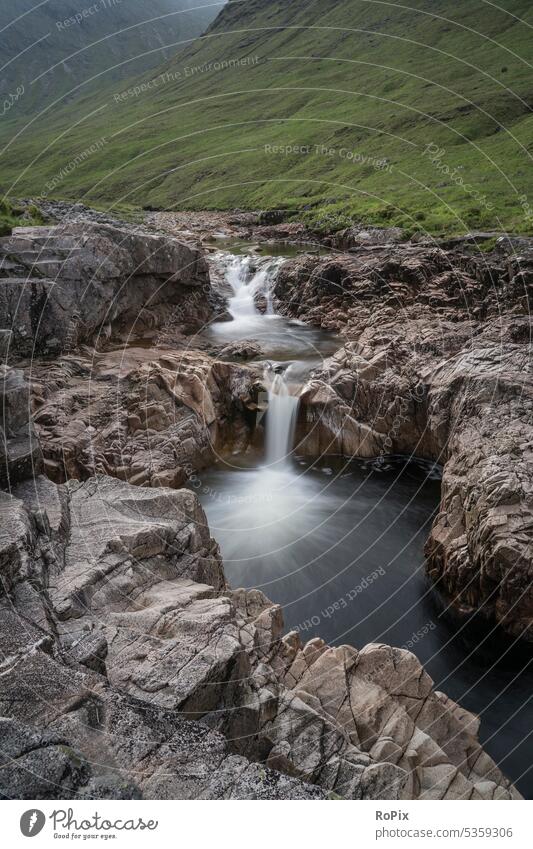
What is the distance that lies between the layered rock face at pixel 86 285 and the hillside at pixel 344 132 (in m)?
6.91

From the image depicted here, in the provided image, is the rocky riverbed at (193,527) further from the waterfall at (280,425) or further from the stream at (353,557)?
the stream at (353,557)

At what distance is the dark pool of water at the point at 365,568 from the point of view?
14734 mm

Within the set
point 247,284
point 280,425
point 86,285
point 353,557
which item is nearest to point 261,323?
point 247,284

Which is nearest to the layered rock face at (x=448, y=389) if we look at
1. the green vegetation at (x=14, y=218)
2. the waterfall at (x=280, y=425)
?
the waterfall at (x=280, y=425)

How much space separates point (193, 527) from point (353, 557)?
8.33 m

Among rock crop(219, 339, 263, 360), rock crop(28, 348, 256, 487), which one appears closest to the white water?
rock crop(219, 339, 263, 360)

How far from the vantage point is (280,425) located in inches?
1029

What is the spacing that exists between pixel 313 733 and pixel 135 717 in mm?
3309

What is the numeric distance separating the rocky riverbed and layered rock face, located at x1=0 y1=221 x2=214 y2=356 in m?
0.11

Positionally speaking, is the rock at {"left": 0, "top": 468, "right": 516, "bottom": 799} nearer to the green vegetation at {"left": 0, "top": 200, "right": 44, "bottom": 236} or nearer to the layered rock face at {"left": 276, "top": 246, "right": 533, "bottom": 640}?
the layered rock face at {"left": 276, "top": 246, "right": 533, "bottom": 640}

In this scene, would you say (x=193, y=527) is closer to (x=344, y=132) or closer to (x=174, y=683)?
(x=174, y=683)

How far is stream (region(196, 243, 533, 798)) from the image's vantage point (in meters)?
14.9

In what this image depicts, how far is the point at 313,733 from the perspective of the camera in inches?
358

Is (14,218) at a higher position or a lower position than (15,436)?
higher
